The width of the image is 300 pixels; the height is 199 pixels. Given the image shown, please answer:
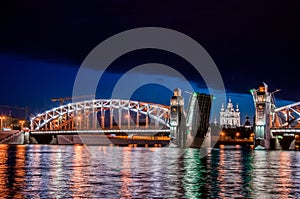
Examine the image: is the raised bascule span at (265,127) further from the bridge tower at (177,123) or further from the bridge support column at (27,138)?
the bridge support column at (27,138)

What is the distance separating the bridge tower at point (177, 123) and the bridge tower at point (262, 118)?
19531mm

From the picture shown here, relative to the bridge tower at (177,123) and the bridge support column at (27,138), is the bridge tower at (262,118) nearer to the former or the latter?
the bridge tower at (177,123)

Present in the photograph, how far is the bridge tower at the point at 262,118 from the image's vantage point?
131 m

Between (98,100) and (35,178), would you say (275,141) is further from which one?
(35,178)

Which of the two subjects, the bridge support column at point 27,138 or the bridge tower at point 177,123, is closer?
the bridge tower at point 177,123

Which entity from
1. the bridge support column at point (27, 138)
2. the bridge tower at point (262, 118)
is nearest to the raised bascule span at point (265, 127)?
the bridge tower at point (262, 118)

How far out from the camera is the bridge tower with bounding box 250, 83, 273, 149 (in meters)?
131

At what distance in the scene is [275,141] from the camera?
13538 centimetres

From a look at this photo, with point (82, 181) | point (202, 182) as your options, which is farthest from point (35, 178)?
point (202, 182)

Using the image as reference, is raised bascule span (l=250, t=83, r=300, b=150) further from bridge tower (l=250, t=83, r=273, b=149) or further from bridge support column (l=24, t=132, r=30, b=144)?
bridge support column (l=24, t=132, r=30, b=144)

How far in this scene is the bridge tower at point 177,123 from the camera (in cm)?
14488

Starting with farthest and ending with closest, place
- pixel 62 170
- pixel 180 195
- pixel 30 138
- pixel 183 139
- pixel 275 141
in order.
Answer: pixel 30 138
pixel 183 139
pixel 275 141
pixel 62 170
pixel 180 195

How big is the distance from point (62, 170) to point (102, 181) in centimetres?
1004

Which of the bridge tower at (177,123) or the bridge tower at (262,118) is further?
the bridge tower at (177,123)
